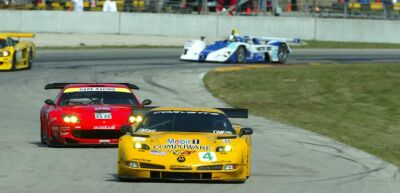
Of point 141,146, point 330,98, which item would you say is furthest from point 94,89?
point 330,98

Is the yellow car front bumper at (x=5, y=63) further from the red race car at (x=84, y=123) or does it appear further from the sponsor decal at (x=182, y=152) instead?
the sponsor decal at (x=182, y=152)

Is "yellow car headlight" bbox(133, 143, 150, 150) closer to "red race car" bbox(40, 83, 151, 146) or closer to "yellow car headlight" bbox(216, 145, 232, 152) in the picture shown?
"yellow car headlight" bbox(216, 145, 232, 152)

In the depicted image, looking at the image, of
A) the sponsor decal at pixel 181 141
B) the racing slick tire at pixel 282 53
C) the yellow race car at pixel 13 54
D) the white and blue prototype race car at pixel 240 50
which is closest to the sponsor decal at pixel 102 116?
the sponsor decal at pixel 181 141

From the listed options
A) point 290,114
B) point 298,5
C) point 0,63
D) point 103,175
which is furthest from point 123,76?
point 298,5

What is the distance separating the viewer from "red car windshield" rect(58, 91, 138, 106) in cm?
1702

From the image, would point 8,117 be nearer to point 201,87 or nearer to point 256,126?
point 256,126

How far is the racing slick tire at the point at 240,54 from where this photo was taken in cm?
3756

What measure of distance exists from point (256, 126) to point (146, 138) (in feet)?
26.4

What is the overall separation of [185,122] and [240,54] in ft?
80.9

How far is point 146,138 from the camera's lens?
40.9ft

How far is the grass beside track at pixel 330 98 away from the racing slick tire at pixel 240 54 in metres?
2.44

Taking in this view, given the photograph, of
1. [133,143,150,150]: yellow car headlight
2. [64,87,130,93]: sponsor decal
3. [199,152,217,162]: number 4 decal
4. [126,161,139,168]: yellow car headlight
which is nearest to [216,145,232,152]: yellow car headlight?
[199,152,217,162]: number 4 decal

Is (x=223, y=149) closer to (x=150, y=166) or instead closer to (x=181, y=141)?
(x=181, y=141)

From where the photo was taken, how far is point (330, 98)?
2700 centimetres
